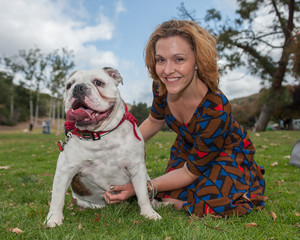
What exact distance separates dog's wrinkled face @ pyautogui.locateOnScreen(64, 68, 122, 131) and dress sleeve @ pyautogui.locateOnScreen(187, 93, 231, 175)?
889 millimetres

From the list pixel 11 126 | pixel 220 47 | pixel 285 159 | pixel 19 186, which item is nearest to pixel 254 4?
pixel 220 47

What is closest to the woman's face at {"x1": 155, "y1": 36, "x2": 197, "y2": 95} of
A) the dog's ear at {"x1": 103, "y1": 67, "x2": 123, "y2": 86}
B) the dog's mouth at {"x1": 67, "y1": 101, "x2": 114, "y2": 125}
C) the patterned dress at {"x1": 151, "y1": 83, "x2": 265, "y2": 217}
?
the patterned dress at {"x1": 151, "y1": 83, "x2": 265, "y2": 217}

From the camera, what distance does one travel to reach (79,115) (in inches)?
94.6

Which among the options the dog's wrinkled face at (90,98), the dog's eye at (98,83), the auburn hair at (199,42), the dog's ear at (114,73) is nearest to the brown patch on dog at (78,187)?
the dog's wrinkled face at (90,98)

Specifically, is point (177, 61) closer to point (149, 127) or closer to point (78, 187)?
point (149, 127)

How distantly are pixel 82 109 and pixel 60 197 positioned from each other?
798 millimetres

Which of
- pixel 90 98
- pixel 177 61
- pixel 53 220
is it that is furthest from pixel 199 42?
pixel 53 220

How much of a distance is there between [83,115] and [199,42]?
50.7 inches

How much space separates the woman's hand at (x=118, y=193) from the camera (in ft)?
8.85

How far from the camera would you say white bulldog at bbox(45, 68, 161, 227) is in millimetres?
2436

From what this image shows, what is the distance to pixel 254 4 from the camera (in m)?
16.6

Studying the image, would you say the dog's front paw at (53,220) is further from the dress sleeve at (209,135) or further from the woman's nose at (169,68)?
the woman's nose at (169,68)

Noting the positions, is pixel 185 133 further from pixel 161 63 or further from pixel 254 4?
pixel 254 4

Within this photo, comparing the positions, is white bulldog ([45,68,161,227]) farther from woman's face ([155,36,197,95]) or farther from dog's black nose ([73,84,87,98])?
woman's face ([155,36,197,95])
